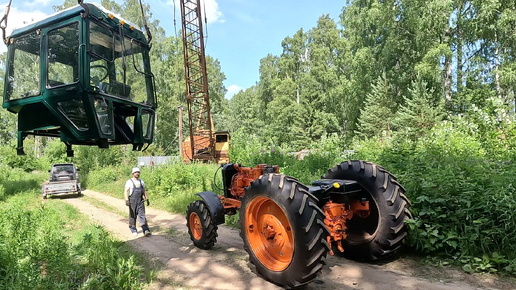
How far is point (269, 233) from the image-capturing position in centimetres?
421

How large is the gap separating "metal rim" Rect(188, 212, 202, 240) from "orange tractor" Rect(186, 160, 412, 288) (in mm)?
→ 1788

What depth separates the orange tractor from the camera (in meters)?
3.60

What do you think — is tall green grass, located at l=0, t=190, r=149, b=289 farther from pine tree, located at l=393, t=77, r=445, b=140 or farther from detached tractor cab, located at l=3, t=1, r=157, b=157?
pine tree, located at l=393, t=77, r=445, b=140

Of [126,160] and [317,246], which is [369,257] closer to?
[317,246]

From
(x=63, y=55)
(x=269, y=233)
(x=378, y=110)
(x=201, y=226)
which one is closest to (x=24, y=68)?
(x=63, y=55)

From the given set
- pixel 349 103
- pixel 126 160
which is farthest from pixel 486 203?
pixel 349 103

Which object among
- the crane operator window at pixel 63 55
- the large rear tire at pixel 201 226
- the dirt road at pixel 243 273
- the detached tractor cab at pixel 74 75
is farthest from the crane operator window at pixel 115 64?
the dirt road at pixel 243 273

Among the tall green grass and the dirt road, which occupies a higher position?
the tall green grass

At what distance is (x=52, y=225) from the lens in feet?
26.1

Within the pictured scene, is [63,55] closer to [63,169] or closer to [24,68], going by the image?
[24,68]

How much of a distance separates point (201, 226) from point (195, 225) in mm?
368

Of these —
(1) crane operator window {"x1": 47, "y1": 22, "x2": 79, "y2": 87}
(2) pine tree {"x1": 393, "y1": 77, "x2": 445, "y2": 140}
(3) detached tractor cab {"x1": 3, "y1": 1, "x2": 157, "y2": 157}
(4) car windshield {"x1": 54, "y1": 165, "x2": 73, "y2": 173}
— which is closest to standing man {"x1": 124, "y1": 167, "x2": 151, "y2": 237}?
(3) detached tractor cab {"x1": 3, "y1": 1, "x2": 157, "y2": 157}

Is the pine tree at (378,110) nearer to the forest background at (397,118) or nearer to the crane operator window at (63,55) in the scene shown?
the forest background at (397,118)

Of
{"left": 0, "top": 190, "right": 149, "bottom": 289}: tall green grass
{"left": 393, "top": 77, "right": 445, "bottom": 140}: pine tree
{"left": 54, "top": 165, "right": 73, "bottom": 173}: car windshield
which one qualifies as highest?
{"left": 393, "top": 77, "right": 445, "bottom": 140}: pine tree
